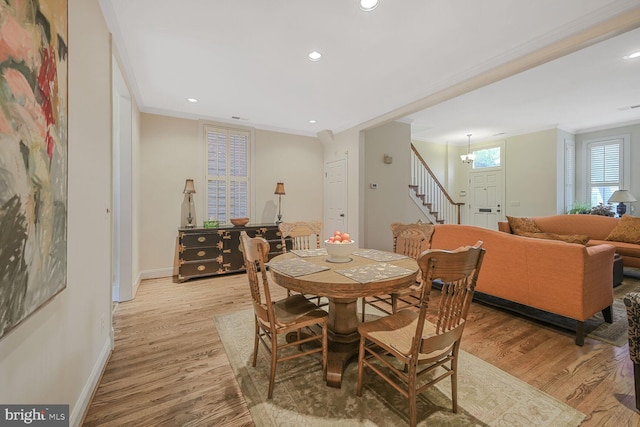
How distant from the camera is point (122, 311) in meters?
3.03

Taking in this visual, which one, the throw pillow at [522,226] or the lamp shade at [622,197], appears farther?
the lamp shade at [622,197]

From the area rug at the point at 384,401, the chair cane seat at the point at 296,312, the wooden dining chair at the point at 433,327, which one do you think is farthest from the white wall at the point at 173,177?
the wooden dining chair at the point at 433,327

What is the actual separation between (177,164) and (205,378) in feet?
12.0

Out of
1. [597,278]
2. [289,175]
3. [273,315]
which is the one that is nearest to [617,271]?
[597,278]

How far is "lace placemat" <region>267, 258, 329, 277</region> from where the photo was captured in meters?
1.81

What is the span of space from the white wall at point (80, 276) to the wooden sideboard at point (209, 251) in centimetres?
189

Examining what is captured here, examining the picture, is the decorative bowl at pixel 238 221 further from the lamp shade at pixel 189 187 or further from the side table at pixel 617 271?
the side table at pixel 617 271

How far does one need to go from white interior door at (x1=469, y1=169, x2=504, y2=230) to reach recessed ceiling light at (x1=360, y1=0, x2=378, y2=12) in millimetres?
6540

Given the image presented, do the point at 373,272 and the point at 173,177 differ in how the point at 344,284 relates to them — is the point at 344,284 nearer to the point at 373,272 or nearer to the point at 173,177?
the point at 373,272

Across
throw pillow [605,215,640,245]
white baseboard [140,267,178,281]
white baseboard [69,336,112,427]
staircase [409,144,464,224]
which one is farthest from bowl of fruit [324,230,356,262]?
throw pillow [605,215,640,245]

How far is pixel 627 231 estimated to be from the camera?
437 cm

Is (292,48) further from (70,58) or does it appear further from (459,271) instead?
(459,271)

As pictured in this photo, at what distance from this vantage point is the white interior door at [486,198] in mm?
7062

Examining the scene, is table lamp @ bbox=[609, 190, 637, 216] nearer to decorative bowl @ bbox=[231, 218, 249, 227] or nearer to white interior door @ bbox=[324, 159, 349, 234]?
white interior door @ bbox=[324, 159, 349, 234]
